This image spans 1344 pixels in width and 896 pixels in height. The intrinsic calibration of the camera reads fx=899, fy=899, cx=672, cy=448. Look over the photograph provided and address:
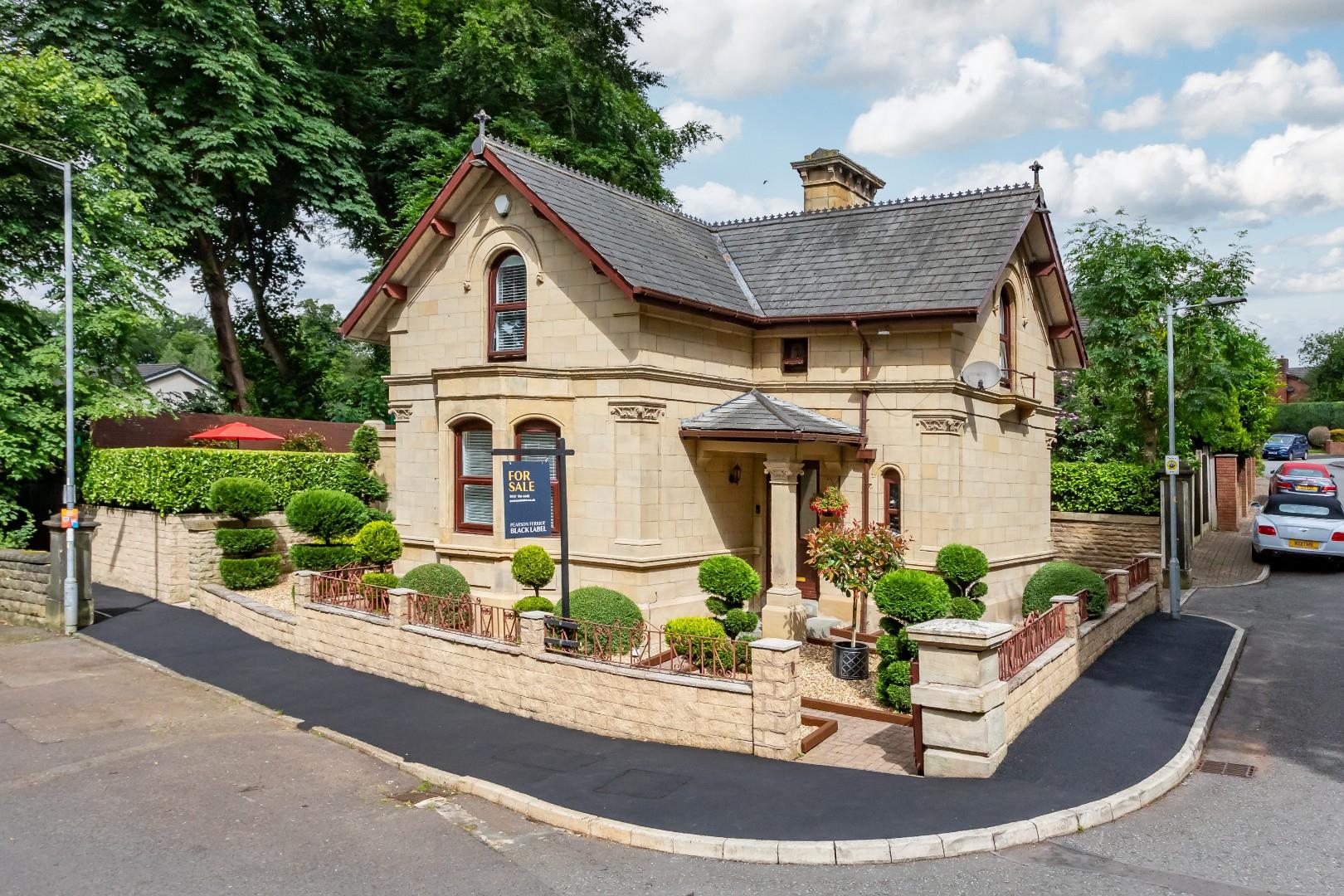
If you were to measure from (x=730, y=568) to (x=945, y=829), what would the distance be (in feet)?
23.5

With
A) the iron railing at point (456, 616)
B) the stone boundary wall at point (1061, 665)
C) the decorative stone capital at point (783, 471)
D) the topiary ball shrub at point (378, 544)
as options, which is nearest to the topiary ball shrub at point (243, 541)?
the topiary ball shrub at point (378, 544)

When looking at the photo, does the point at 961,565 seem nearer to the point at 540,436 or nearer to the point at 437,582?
the point at 540,436

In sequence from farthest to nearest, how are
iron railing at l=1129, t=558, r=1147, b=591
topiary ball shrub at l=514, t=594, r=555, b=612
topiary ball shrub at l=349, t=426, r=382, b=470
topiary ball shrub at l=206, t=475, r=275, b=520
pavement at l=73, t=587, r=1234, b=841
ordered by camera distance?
1. topiary ball shrub at l=349, t=426, r=382, b=470
2. topiary ball shrub at l=206, t=475, r=275, b=520
3. iron railing at l=1129, t=558, r=1147, b=591
4. topiary ball shrub at l=514, t=594, r=555, b=612
5. pavement at l=73, t=587, r=1234, b=841

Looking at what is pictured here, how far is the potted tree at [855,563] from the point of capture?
45.8 ft

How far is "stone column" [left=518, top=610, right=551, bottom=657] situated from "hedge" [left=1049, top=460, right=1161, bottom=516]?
602 inches

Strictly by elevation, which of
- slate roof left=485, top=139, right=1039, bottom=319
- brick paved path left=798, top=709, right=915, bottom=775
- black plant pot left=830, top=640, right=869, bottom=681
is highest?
slate roof left=485, top=139, right=1039, bottom=319

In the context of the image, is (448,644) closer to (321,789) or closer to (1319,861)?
(321,789)

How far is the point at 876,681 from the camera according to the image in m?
12.8

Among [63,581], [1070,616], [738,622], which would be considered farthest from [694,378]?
[63,581]

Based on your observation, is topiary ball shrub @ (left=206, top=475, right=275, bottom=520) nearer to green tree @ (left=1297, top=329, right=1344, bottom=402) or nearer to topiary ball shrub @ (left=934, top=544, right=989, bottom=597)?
topiary ball shrub @ (left=934, top=544, right=989, bottom=597)

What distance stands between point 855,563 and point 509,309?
8.00m

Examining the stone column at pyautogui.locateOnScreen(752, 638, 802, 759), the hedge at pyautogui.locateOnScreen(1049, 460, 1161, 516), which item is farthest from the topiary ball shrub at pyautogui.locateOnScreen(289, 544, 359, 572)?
the hedge at pyautogui.locateOnScreen(1049, 460, 1161, 516)

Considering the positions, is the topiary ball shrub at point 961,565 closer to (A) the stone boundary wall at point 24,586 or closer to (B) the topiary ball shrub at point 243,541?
(B) the topiary ball shrub at point 243,541

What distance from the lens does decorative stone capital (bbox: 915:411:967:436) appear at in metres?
16.4
